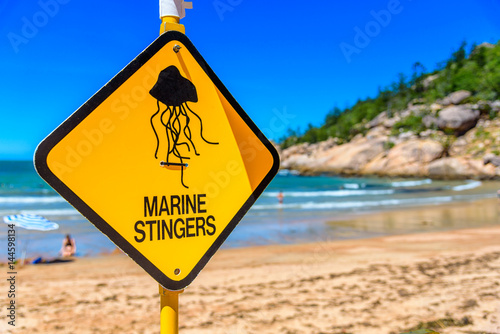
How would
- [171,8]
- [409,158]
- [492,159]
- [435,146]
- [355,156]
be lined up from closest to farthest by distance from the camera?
[171,8], [492,159], [435,146], [409,158], [355,156]

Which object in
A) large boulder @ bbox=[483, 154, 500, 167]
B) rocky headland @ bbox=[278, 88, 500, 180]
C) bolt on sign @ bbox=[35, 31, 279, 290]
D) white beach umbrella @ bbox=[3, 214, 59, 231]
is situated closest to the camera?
bolt on sign @ bbox=[35, 31, 279, 290]

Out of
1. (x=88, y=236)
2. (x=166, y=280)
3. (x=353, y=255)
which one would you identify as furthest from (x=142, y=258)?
(x=88, y=236)

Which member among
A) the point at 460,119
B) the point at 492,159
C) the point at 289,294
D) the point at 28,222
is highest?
the point at 460,119

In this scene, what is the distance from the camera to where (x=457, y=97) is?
61.9 metres

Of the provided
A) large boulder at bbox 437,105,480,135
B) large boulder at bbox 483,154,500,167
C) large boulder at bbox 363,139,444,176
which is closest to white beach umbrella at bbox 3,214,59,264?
large boulder at bbox 483,154,500,167

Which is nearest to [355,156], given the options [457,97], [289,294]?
[457,97]

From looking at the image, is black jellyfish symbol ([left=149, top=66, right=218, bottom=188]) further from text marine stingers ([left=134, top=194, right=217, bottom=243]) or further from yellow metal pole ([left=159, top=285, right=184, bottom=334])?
yellow metal pole ([left=159, top=285, right=184, bottom=334])

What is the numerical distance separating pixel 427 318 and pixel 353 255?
4.46m

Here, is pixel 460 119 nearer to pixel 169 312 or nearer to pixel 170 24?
pixel 170 24

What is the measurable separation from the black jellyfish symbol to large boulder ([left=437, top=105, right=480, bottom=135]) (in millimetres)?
62530

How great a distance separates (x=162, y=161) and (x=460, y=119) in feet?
207

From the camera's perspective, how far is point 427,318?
4.68 m

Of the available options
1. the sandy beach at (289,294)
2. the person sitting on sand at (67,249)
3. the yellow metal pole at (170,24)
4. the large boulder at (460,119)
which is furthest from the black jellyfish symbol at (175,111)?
the large boulder at (460,119)

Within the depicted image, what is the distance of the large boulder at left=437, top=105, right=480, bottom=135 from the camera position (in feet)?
184
